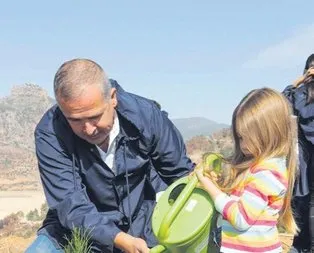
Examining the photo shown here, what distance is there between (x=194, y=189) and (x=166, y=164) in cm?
68

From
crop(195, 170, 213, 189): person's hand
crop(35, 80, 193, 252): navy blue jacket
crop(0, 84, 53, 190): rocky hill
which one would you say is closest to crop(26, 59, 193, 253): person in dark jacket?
crop(35, 80, 193, 252): navy blue jacket

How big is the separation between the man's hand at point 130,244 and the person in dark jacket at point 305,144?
2.21m

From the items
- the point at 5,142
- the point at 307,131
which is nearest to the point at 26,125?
the point at 5,142

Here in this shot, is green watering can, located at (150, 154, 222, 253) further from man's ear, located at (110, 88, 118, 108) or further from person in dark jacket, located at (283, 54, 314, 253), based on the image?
person in dark jacket, located at (283, 54, 314, 253)

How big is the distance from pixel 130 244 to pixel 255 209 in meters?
0.68

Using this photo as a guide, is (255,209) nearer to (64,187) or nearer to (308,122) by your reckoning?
(64,187)

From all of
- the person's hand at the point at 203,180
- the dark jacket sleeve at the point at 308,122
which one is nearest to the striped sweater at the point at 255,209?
the person's hand at the point at 203,180

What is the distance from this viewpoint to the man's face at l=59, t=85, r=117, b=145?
345 cm

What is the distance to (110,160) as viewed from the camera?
3.83 m

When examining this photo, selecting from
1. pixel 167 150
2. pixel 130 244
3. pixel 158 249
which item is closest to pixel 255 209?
pixel 158 249

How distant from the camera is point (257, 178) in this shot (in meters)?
3.20

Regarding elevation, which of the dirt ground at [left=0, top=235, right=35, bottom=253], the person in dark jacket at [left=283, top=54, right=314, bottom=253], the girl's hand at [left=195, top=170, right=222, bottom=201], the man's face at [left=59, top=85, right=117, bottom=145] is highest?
the man's face at [left=59, top=85, right=117, bottom=145]

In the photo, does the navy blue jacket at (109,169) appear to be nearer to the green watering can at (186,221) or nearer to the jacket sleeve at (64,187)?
the jacket sleeve at (64,187)

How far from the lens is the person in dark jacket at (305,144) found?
16.9 feet
